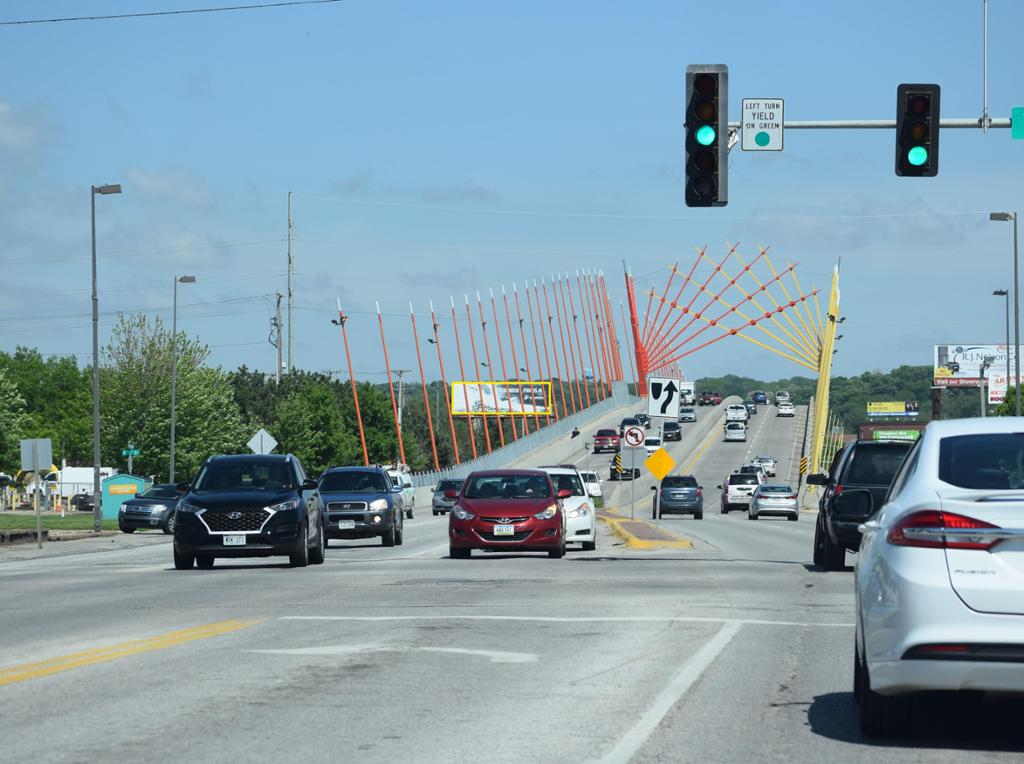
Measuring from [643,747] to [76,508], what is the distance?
9192 centimetres

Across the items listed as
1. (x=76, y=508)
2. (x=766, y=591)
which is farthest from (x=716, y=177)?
(x=76, y=508)

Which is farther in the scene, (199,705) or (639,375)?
(639,375)

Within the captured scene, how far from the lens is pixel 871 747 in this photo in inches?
340

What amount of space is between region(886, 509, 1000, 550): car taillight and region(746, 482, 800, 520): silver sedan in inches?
2034

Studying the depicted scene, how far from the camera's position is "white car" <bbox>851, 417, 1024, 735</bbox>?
789cm

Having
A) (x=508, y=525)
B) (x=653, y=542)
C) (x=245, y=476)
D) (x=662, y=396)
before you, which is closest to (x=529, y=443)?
(x=662, y=396)

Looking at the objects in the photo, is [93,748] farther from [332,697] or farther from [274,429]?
[274,429]

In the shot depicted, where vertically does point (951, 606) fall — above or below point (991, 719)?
above

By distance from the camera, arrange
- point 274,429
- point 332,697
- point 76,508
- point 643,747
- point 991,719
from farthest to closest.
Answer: point 274,429
point 76,508
point 332,697
point 991,719
point 643,747

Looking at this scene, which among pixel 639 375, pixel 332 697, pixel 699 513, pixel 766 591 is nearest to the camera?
pixel 332 697

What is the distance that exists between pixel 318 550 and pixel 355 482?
8428mm

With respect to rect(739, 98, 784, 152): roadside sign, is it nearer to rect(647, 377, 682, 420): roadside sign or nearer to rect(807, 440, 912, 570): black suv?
rect(807, 440, 912, 570): black suv

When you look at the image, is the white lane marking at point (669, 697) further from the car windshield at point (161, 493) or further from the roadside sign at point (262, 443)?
the roadside sign at point (262, 443)

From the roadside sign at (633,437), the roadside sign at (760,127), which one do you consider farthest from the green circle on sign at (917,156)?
the roadside sign at (633,437)
